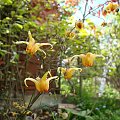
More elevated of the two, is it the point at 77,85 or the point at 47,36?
the point at 47,36

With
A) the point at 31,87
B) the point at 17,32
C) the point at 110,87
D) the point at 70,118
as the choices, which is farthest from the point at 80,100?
the point at 110,87

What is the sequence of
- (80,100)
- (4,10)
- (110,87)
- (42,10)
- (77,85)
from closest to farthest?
(4,10) → (42,10) → (80,100) → (77,85) → (110,87)

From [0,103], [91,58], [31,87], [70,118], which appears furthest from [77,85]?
[91,58]

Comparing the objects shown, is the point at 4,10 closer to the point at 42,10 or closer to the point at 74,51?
the point at 42,10

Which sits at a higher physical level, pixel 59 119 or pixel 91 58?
pixel 91 58

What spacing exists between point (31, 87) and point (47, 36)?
1029mm

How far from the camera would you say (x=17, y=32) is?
4.17m

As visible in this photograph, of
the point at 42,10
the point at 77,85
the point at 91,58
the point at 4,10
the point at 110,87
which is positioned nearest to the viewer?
the point at 91,58

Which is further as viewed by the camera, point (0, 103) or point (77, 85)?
point (77, 85)

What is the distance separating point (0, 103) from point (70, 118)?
3.18 feet

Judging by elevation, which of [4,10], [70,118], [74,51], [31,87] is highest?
[4,10]

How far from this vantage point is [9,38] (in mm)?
4082

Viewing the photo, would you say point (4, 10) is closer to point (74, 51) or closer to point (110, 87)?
point (74, 51)

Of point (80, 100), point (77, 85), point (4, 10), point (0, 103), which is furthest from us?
point (77, 85)
